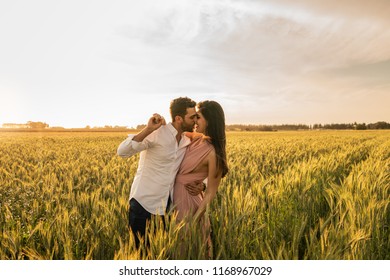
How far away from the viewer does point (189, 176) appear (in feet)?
8.85

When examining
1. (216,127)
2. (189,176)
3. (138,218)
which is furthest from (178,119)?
(138,218)

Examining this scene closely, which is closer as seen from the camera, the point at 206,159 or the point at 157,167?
the point at 206,159

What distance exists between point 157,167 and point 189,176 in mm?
275

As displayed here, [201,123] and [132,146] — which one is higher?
[201,123]

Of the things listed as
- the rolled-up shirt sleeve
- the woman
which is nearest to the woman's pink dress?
the woman

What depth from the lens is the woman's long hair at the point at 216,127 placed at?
102 inches

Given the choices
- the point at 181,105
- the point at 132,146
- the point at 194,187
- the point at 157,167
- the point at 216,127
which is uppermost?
the point at 181,105

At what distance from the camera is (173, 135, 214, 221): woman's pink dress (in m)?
2.62

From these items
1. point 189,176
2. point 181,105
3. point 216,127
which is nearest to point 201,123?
point 216,127

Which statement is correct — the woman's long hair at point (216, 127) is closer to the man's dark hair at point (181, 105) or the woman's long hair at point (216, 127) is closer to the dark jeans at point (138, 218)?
the man's dark hair at point (181, 105)

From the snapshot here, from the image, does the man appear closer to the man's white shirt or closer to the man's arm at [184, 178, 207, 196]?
the man's white shirt

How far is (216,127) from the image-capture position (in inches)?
102

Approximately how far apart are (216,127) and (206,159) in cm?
27

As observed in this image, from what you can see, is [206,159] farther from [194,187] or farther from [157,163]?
[157,163]
